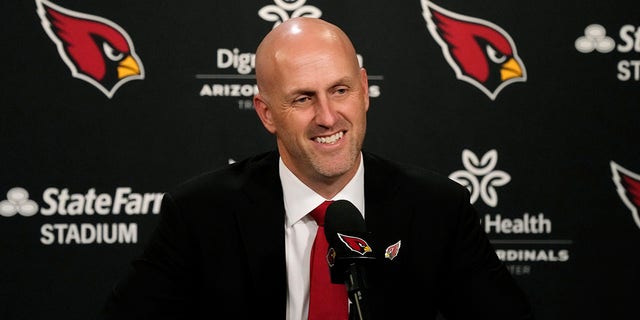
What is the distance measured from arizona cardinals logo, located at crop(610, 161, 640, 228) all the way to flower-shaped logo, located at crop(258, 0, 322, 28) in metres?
1.07

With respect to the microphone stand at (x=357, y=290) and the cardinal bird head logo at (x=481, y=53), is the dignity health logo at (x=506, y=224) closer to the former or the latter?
the cardinal bird head logo at (x=481, y=53)

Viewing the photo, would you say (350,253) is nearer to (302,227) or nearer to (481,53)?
(302,227)

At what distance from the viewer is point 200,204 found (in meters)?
1.81

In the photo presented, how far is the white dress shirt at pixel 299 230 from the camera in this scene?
1.78 metres

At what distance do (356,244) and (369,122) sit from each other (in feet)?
4.74

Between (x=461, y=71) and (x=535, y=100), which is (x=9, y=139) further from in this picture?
(x=535, y=100)

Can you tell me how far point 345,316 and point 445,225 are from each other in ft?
1.01

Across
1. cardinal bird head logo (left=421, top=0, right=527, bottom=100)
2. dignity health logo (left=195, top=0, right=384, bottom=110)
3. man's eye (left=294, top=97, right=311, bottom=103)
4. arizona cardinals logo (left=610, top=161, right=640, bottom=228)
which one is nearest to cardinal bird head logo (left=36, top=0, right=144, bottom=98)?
dignity health logo (left=195, top=0, right=384, bottom=110)

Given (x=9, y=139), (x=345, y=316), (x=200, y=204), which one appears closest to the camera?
(x=345, y=316)

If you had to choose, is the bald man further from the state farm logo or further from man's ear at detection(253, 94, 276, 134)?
the state farm logo

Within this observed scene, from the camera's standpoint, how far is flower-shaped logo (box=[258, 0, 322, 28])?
2.65 m

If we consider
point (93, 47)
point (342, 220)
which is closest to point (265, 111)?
point (342, 220)

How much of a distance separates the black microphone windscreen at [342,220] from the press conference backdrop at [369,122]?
1333 millimetres

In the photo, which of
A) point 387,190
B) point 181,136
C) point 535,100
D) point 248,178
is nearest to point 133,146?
point 181,136
